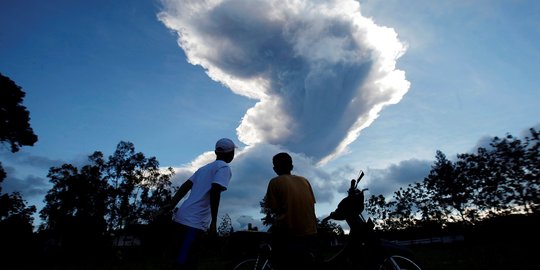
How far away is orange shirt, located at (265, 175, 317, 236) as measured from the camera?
A: 358cm

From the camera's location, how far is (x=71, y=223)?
44.9m

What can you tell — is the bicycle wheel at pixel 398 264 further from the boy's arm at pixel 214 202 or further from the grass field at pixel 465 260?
the boy's arm at pixel 214 202

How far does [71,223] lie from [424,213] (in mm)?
58081

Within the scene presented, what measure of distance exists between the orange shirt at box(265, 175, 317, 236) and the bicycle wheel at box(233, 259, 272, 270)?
16.6 inches

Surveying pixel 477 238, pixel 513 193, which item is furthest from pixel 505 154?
pixel 477 238

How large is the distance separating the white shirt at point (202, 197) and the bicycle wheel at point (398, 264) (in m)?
2.07

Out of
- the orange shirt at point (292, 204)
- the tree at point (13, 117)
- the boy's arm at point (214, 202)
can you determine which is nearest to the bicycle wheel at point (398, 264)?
the orange shirt at point (292, 204)

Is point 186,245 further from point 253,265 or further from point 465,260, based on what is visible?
point 465,260

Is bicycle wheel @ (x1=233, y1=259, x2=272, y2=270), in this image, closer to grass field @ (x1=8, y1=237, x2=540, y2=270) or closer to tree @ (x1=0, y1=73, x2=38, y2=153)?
grass field @ (x1=8, y1=237, x2=540, y2=270)

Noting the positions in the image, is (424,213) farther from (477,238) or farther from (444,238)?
(477,238)

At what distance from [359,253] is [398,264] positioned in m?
0.47

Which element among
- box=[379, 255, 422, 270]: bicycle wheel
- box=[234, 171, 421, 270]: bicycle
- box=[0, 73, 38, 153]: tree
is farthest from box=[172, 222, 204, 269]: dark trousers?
box=[0, 73, 38, 153]: tree

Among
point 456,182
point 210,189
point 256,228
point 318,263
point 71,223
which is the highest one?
point 456,182

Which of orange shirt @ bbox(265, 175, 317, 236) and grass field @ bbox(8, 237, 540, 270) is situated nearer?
orange shirt @ bbox(265, 175, 317, 236)
